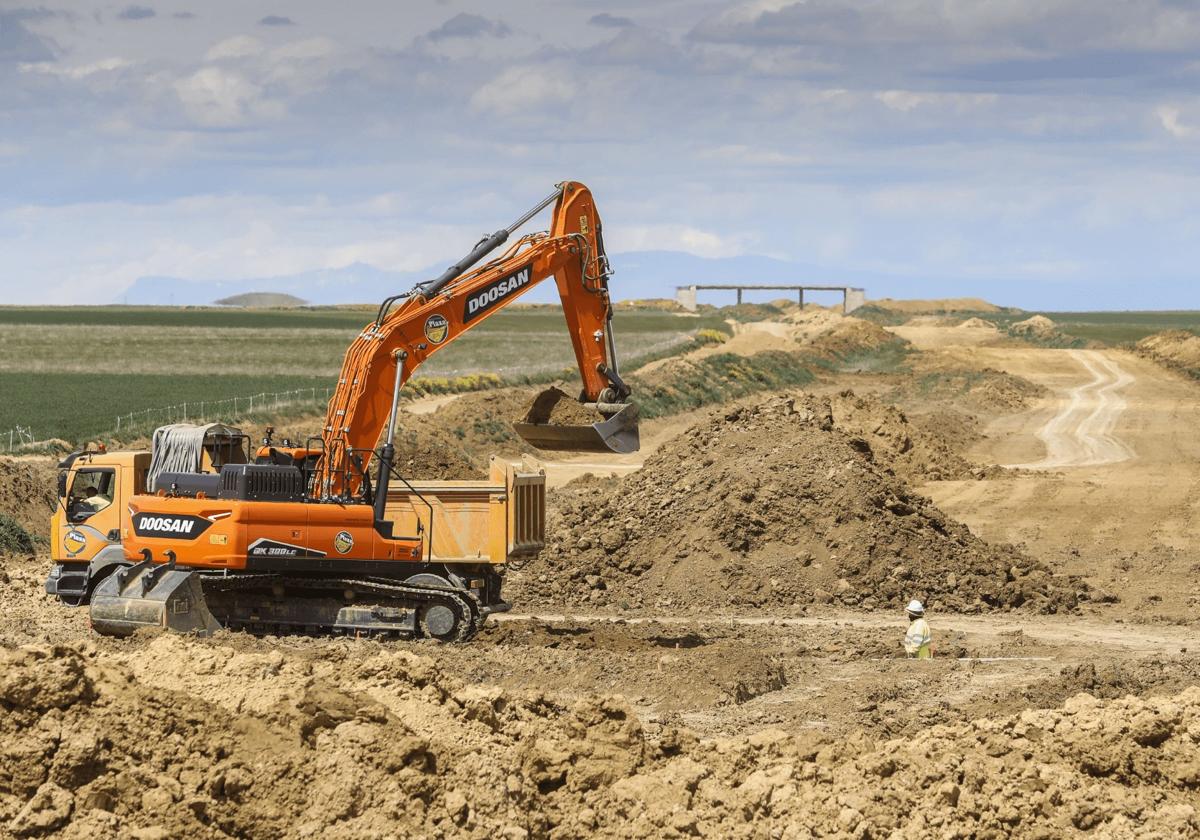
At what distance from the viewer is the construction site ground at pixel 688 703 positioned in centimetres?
1051

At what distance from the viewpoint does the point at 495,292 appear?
1964 centimetres

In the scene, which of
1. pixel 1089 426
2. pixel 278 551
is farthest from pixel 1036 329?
pixel 278 551

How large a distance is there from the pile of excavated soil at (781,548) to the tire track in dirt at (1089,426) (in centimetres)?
1733

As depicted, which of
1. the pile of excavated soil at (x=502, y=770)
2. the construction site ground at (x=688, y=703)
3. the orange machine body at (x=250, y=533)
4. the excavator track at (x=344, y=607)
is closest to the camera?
the pile of excavated soil at (x=502, y=770)

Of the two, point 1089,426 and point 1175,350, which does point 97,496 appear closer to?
point 1089,426

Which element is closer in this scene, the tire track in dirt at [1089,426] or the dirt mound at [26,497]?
the dirt mound at [26,497]

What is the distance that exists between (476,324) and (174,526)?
14.2ft

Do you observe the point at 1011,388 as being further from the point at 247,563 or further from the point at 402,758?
the point at 402,758

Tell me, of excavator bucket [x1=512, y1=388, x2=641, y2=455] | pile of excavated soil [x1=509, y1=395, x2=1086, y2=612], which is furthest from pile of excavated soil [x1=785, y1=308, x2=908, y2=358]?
excavator bucket [x1=512, y1=388, x2=641, y2=455]

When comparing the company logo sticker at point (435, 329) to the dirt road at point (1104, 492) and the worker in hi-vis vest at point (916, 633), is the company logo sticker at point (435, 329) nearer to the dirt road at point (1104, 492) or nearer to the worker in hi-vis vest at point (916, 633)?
the worker in hi-vis vest at point (916, 633)

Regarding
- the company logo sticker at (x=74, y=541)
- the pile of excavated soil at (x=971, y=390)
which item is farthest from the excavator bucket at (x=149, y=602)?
the pile of excavated soil at (x=971, y=390)

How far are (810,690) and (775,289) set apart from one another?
142 metres

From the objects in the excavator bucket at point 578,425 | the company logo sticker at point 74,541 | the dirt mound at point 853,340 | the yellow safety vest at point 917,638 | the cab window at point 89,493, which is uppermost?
the dirt mound at point 853,340

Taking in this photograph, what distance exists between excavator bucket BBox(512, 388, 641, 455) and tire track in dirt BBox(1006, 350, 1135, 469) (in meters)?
25.2
